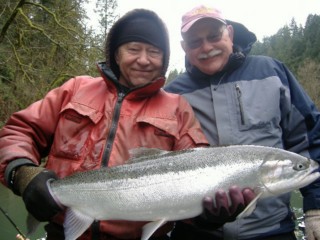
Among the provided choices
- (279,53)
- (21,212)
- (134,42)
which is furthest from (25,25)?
(279,53)

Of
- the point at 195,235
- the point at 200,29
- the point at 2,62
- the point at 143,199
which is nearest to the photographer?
the point at 143,199

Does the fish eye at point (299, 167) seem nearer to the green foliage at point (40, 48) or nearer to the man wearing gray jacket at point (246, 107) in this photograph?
the man wearing gray jacket at point (246, 107)

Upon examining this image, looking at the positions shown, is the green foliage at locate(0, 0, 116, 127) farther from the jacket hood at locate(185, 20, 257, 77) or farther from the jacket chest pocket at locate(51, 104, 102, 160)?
the jacket chest pocket at locate(51, 104, 102, 160)

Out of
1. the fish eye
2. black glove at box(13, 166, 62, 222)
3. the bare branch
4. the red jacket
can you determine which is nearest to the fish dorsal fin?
the red jacket

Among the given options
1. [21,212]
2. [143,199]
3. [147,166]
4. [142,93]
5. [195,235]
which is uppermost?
[142,93]

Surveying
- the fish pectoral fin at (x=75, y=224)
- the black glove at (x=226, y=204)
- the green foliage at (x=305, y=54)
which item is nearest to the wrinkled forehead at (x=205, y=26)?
the black glove at (x=226, y=204)

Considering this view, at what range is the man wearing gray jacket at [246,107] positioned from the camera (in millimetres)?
3828

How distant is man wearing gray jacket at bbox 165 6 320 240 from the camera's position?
151 inches

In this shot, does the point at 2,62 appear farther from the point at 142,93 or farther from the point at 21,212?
the point at 142,93

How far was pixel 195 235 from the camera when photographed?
12.8ft

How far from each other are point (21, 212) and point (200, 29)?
37.7ft

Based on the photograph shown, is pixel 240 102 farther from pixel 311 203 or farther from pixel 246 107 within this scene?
pixel 311 203

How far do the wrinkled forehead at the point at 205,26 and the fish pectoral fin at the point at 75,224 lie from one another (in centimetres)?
218

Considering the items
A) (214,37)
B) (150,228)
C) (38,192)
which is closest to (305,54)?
(214,37)
